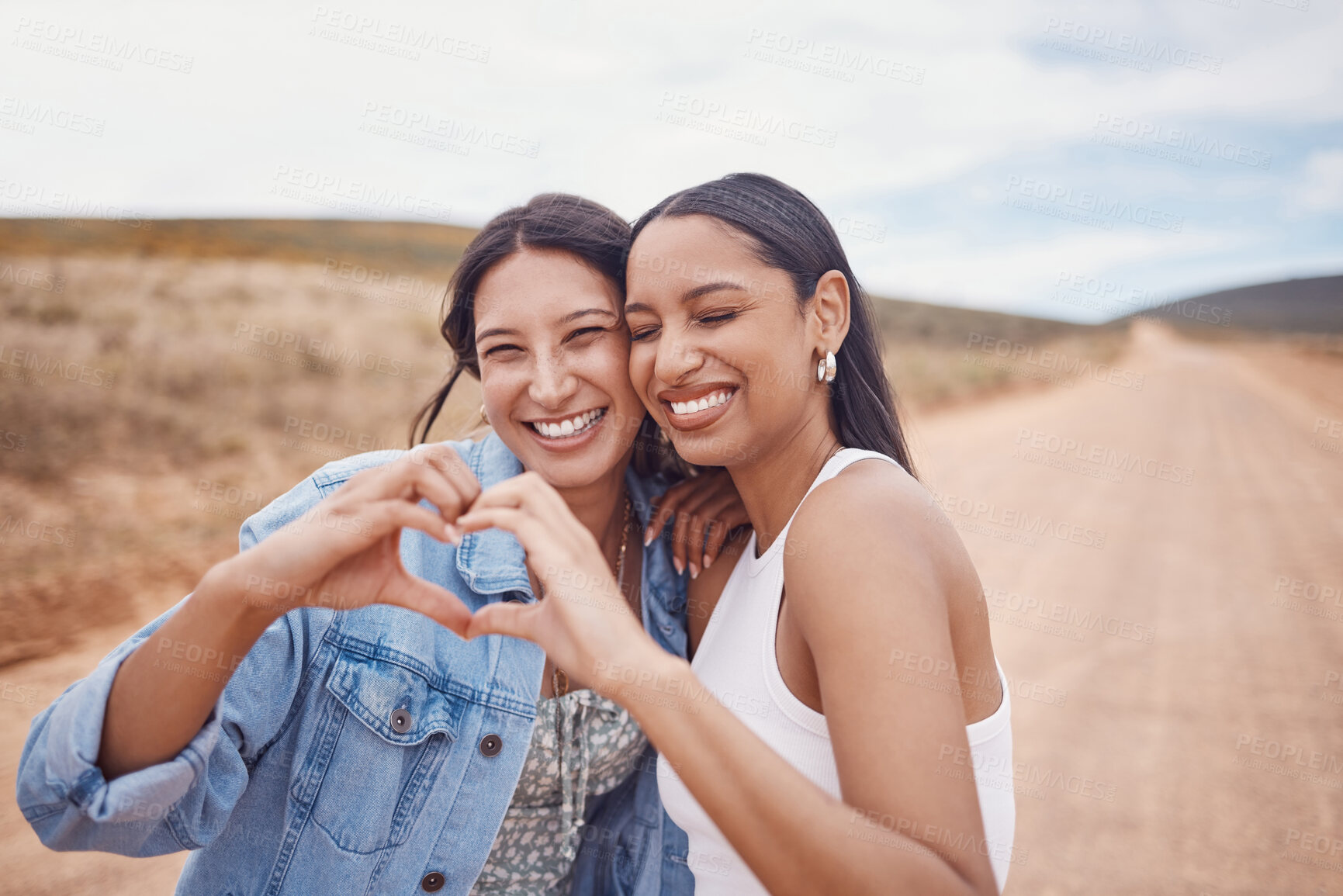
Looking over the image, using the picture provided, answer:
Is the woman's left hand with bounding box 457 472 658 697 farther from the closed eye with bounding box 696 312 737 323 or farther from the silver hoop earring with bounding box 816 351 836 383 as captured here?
the silver hoop earring with bounding box 816 351 836 383

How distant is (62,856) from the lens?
3.52 metres

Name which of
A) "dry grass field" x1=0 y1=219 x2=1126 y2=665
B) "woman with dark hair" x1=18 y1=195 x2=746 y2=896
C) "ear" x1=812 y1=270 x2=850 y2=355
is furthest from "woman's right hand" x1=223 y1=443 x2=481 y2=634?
"dry grass field" x1=0 y1=219 x2=1126 y2=665

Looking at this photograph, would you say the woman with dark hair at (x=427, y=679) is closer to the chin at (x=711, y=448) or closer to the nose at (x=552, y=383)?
the nose at (x=552, y=383)

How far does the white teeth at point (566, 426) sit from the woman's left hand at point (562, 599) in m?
0.82

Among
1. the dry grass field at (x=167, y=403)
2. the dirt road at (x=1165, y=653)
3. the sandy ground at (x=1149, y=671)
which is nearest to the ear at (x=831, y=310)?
the sandy ground at (x=1149, y=671)

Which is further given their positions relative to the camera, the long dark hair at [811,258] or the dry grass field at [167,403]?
the dry grass field at [167,403]

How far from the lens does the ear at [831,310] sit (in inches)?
87.2

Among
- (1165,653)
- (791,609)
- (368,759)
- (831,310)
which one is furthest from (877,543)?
(1165,653)

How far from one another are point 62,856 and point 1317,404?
22.9 meters

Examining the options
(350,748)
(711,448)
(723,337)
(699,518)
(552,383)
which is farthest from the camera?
(699,518)

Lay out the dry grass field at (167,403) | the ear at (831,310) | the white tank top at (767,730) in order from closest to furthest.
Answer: the white tank top at (767,730)
the ear at (831,310)
the dry grass field at (167,403)

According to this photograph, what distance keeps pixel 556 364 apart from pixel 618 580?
848 mm

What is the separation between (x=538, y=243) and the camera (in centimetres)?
245

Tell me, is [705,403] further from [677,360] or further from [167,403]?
[167,403]
